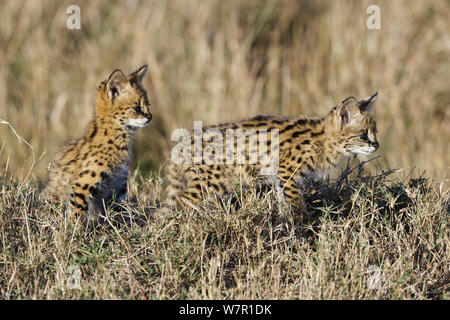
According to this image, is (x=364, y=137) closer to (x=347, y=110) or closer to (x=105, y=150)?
(x=347, y=110)

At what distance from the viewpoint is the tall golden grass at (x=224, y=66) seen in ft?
32.9

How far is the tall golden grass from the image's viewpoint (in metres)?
10.0

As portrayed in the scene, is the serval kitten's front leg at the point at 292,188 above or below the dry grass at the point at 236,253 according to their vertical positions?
above

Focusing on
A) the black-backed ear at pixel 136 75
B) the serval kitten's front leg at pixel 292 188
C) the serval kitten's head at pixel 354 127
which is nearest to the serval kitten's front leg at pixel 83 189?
the black-backed ear at pixel 136 75

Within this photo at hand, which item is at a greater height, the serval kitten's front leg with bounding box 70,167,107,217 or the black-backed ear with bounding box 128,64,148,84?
the black-backed ear with bounding box 128,64,148,84

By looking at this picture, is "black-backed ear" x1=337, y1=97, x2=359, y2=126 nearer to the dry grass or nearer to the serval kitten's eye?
the serval kitten's eye

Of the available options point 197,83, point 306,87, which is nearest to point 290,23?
point 306,87

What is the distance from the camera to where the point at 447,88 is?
1063 cm

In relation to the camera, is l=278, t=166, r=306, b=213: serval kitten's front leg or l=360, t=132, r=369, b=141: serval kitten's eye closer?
l=278, t=166, r=306, b=213: serval kitten's front leg

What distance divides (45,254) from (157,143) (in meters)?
5.55

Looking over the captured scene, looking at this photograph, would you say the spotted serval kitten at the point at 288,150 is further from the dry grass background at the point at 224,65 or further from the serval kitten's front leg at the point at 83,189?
the dry grass background at the point at 224,65

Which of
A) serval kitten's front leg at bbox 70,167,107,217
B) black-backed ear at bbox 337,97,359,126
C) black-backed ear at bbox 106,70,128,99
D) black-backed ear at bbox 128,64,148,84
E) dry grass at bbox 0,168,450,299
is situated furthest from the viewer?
black-backed ear at bbox 128,64,148,84

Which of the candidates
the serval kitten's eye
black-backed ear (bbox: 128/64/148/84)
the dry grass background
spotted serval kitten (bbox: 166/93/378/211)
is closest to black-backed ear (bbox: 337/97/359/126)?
spotted serval kitten (bbox: 166/93/378/211)
